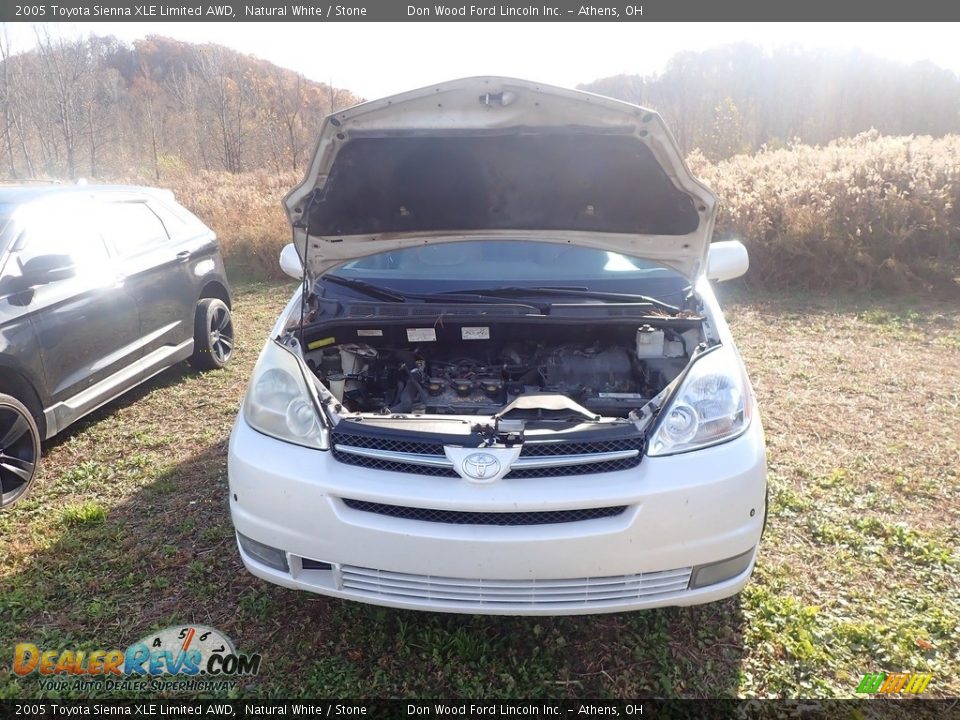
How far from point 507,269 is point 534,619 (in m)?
1.79

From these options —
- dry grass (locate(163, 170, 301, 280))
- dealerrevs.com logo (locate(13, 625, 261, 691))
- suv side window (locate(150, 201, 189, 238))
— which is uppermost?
suv side window (locate(150, 201, 189, 238))

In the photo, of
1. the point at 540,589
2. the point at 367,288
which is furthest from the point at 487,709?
the point at 367,288

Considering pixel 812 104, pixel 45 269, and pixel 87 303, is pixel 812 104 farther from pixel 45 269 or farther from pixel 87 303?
pixel 45 269

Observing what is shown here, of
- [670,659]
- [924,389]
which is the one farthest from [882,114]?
[670,659]

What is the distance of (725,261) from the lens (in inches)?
130

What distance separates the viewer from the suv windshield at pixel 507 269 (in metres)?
3.09

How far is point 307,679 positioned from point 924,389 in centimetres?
502

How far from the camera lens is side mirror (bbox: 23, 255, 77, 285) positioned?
11.2 ft

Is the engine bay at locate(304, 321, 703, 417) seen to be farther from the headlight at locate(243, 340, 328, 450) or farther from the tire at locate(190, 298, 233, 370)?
the tire at locate(190, 298, 233, 370)

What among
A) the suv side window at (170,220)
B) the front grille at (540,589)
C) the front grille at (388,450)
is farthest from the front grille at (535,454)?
the suv side window at (170,220)

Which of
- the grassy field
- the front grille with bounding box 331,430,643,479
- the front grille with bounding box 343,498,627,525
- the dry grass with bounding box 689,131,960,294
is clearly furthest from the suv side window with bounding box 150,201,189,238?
the dry grass with bounding box 689,131,960,294

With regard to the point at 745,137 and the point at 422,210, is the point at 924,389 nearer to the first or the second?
the point at 422,210

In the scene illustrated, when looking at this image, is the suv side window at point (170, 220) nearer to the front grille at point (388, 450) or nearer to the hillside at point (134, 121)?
the front grille at point (388, 450)

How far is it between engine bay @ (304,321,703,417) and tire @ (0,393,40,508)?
5.89 ft
